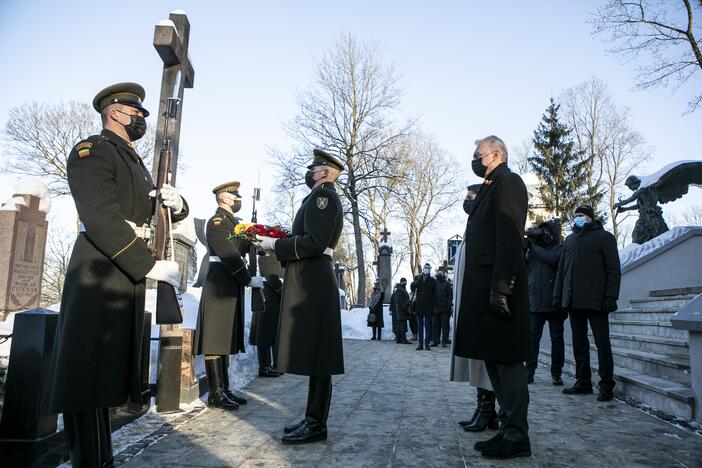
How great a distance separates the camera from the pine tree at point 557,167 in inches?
1259

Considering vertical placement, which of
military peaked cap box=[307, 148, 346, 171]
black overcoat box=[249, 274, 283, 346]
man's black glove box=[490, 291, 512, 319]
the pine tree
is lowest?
black overcoat box=[249, 274, 283, 346]

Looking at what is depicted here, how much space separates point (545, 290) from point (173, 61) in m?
5.77

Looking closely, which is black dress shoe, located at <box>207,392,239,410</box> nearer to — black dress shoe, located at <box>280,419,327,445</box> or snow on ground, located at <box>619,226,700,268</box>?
black dress shoe, located at <box>280,419,327,445</box>

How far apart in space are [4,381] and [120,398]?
2.09 m

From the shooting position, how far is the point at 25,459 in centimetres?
321

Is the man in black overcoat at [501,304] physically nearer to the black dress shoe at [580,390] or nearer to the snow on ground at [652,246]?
the black dress shoe at [580,390]

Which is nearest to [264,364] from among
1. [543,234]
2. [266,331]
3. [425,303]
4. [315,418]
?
[266,331]

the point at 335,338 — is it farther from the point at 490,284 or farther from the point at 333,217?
the point at 490,284

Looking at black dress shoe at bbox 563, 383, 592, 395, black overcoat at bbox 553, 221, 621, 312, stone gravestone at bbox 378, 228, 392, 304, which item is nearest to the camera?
black overcoat at bbox 553, 221, 621, 312

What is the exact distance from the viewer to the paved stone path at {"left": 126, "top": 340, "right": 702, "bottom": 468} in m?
3.28

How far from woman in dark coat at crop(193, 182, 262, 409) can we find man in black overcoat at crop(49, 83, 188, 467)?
82.8 inches

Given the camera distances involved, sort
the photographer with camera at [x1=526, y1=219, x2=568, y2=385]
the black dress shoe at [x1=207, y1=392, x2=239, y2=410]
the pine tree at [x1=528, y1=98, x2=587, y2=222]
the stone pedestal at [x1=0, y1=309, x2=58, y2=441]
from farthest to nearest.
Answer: the pine tree at [x1=528, y1=98, x2=587, y2=222], the photographer with camera at [x1=526, y1=219, x2=568, y2=385], the black dress shoe at [x1=207, y1=392, x2=239, y2=410], the stone pedestal at [x1=0, y1=309, x2=58, y2=441]

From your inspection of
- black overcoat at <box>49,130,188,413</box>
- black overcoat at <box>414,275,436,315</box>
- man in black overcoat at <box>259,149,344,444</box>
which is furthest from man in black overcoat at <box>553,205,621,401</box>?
black overcoat at <box>414,275,436,315</box>

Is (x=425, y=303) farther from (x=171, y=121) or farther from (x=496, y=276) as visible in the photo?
(x=496, y=276)
